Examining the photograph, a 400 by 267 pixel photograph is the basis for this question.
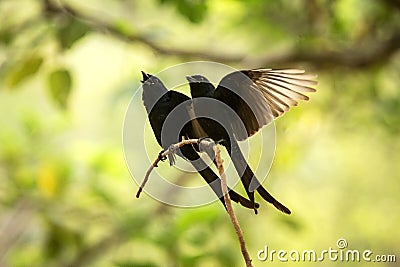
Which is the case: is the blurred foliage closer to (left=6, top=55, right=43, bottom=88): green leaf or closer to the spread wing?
(left=6, top=55, right=43, bottom=88): green leaf

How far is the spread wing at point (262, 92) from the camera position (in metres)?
0.34

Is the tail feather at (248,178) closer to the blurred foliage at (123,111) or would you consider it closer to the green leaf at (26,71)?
the blurred foliage at (123,111)

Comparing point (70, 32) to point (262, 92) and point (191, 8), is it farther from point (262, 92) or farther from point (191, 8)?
point (262, 92)

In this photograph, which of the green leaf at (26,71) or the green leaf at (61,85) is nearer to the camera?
the green leaf at (61,85)

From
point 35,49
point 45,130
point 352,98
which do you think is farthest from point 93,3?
point 352,98

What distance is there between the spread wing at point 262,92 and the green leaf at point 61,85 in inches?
21.4

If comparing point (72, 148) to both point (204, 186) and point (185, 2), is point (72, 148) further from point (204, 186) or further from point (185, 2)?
point (204, 186)

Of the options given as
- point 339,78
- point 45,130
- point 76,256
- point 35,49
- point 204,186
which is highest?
point 339,78

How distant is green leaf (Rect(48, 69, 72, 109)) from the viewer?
0.88m

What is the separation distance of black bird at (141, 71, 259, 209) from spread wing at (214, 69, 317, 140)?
0.9 inches

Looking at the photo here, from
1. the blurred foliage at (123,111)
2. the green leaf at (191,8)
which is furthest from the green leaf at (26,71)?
the green leaf at (191,8)

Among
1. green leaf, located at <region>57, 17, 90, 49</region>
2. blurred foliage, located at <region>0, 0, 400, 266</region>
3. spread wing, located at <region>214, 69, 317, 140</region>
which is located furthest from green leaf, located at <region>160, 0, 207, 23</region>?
spread wing, located at <region>214, 69, 317, 140</region>

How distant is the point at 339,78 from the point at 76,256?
814 mm

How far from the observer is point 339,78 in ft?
5.89
